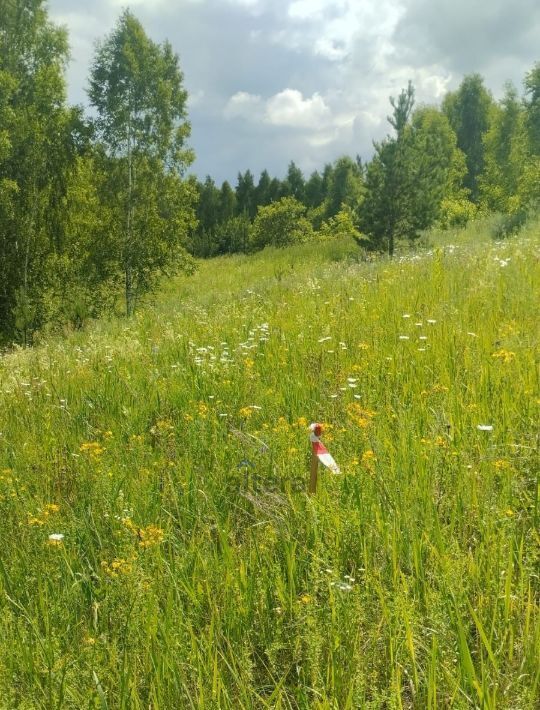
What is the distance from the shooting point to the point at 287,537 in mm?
1989

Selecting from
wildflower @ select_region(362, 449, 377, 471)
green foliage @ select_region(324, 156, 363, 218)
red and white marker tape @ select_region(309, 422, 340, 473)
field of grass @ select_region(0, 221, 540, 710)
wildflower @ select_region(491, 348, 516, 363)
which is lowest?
field of grass @ select_region(0, 221, 540, 710)

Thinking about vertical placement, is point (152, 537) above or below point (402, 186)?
below

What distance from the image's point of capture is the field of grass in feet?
4.81

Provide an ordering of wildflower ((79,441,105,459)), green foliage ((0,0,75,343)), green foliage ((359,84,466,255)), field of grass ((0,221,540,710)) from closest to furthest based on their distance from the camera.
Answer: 1. field of grass ((0,221,540,710))
2. wildflower ((79,441,105,459))
3. green foliage ((0,0,75,343))
4. green foliage ((359,84,466,255))

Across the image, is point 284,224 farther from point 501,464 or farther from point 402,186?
point 501,464

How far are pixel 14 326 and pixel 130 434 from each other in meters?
14.8

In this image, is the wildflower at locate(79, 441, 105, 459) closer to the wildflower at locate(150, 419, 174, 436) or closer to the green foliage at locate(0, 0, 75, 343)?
the wildflower at locate(150, 419, 174, 436)

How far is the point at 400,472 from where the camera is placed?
2256 millimetres

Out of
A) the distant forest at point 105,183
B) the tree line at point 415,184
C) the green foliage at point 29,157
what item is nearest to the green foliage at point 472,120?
the tree line at point 415,184

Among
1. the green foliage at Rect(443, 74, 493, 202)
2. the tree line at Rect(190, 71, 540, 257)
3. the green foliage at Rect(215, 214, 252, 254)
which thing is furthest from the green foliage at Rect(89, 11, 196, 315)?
the green foliage at Rect(215, 214, 252, 254)

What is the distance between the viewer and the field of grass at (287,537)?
147 cm

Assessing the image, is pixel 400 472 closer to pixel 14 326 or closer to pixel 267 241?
pixel 14 326

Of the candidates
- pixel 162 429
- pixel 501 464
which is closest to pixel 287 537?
pixel 501 464

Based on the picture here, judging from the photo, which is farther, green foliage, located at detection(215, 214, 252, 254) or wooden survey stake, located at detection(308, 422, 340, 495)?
green foliage, located at detection(215, 214, 252, 254)
